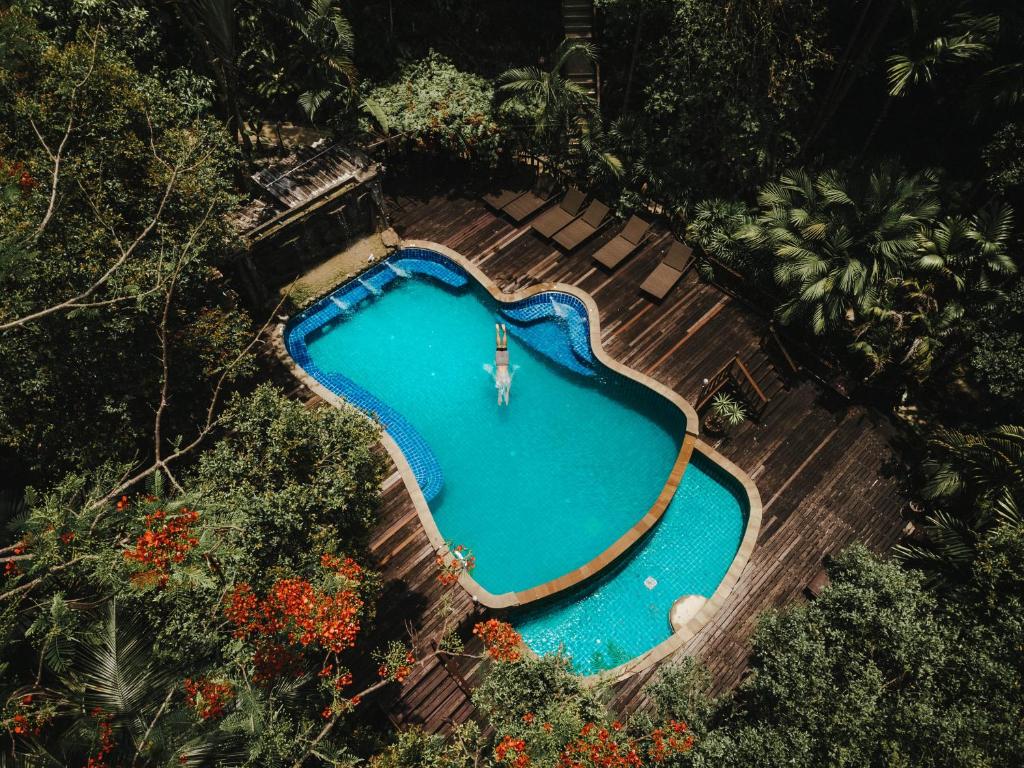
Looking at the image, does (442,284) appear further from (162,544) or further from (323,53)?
(162,544)

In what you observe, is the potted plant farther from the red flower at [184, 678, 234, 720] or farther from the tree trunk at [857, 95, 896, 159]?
the red flower at [184, 678, 234, 720]

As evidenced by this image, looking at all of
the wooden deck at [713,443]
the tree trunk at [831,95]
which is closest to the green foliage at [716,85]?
the tree trunk at [831,95]

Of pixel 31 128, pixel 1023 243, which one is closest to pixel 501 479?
pixel 31 128

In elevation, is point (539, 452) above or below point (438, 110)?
below

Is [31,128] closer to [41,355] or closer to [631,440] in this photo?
[41,355]

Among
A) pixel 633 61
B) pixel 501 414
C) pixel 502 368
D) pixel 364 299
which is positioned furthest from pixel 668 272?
pixel 364 299
